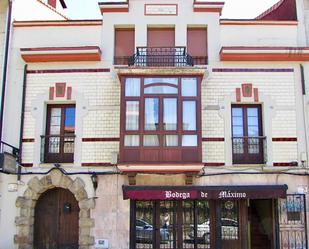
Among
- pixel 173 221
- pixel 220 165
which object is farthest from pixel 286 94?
pixel 173 221

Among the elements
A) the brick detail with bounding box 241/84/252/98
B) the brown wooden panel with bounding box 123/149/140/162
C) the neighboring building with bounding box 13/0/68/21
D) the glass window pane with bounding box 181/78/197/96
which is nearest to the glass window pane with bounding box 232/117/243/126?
the brick detail with bounding box 241/84/252/98

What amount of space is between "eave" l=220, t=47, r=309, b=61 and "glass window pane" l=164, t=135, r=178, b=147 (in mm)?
3115

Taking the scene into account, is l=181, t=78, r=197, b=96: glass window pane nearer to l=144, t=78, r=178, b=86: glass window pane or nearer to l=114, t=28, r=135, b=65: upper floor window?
l=144, t=78, r=178, b=86: glass window pane

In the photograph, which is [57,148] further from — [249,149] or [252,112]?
[252,112]

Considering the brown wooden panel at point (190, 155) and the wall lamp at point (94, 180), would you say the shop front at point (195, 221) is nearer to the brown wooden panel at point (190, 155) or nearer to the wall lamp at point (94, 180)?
the brown wooden panel at point (190, 155)

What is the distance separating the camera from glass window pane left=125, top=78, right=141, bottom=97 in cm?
1352

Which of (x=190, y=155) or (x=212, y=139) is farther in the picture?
(x=212, y=139)

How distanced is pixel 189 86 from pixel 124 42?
282 cm

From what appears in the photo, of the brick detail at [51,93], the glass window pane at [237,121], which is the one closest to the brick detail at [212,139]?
the glass window pane at [237,121]

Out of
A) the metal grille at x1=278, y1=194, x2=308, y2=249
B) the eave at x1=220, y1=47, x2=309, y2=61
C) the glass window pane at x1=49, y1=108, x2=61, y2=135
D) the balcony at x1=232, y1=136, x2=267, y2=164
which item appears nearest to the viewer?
the metal grille at x1=278, y1=194, x2=308, y2=249

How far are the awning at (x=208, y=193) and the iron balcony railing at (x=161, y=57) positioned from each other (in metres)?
4.04

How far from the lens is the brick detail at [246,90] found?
1388 centimetres

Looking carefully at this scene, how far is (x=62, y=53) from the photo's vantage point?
551 inches

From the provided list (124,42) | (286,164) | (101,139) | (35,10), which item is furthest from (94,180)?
(35,10)
